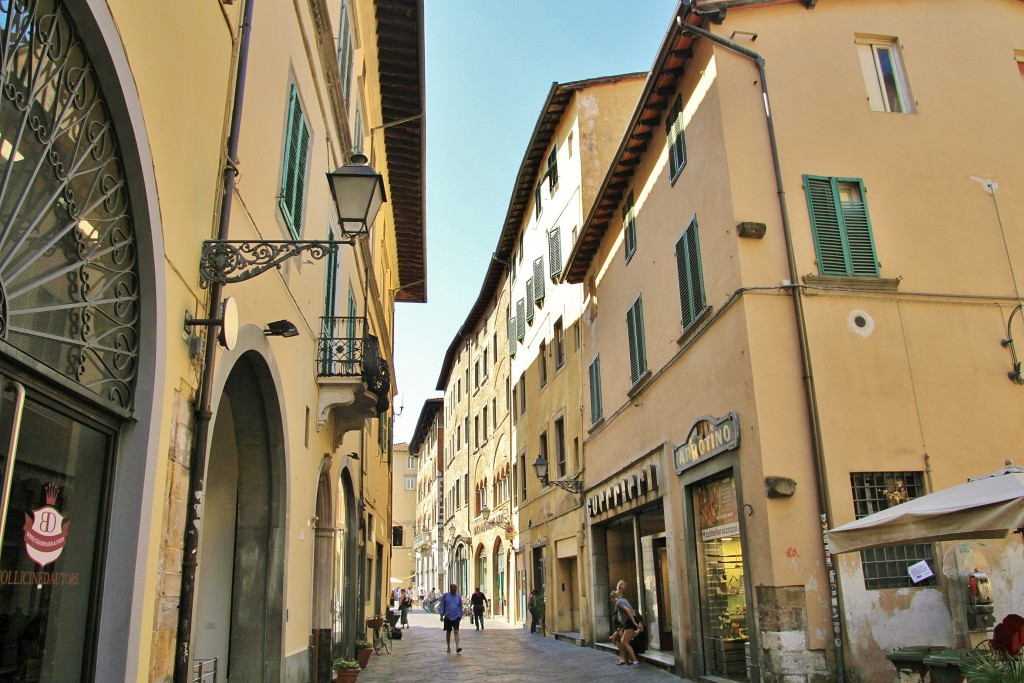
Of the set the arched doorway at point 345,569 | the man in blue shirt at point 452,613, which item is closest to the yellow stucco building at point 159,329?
the arched doorway at point 345,569

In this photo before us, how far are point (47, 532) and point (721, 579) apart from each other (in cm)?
973

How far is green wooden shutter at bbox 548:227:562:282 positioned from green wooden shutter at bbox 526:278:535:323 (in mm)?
2227

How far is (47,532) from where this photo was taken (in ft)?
13.5

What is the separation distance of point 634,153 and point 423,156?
686 cm

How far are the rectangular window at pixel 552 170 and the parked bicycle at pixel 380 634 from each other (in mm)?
12812

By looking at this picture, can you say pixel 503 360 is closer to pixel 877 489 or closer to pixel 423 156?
pixel 423 156

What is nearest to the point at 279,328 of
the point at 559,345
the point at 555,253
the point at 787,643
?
the point at 787,643

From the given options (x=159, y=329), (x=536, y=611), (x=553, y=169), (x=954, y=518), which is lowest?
(x=536, y=611)

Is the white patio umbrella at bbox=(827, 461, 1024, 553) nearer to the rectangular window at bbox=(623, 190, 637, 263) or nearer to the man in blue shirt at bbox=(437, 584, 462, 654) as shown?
the rectangular window at bbox=(623, 190, 637, 263)

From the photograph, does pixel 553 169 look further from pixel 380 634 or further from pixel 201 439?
pixel 201 439

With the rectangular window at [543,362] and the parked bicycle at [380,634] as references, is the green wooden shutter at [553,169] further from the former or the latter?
the parked bicycle at [380,634]

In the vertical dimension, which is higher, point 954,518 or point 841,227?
point 841,227

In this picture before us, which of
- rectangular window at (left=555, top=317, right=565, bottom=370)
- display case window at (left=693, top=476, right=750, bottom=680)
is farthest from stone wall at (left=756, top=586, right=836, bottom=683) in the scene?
rectangular window at (left=555, top=317, right=565, bottom=370)

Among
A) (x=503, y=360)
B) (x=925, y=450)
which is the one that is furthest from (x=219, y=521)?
(x=503, y=360)
